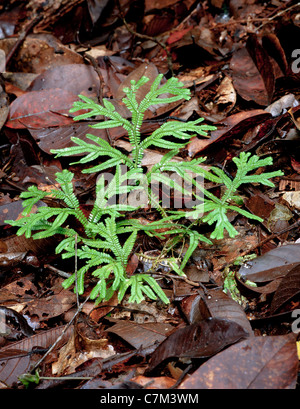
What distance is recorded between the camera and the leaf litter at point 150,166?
6.33ft

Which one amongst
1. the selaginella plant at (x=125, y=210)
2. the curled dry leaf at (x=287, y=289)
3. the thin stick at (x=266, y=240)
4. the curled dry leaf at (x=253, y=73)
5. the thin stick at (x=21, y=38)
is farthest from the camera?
the thin stick at (x=21, y=38)

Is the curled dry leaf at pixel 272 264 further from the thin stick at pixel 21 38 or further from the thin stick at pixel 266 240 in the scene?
the thin stick at pixel 21 38

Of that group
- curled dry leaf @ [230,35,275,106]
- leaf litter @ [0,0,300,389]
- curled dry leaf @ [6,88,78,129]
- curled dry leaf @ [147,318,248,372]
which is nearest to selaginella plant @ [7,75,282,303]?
leaf litter @ [0,0,300,389]

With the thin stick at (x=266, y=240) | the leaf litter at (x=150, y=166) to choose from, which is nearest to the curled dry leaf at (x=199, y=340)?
the leaf litter at (x=150, y=166)

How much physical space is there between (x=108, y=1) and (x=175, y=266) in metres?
3.94

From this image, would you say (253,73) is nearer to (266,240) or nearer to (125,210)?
(266,240)

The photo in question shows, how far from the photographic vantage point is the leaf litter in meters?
1.93

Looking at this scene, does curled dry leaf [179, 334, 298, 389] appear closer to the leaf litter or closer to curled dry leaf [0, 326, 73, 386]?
the leaf litter

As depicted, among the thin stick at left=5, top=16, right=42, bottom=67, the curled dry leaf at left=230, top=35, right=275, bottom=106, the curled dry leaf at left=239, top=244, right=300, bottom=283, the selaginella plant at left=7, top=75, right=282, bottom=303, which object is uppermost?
the thin stick at left=5, top=16, right=42, bottom=67

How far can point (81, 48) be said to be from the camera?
4.61 metres

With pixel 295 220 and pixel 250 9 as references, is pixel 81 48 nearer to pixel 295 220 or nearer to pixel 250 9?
pixel 250 9

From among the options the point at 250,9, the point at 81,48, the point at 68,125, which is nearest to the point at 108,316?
the point at 68,125

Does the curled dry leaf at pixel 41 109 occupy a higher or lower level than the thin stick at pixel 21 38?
lower

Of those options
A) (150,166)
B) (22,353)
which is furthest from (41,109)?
(22,353)
